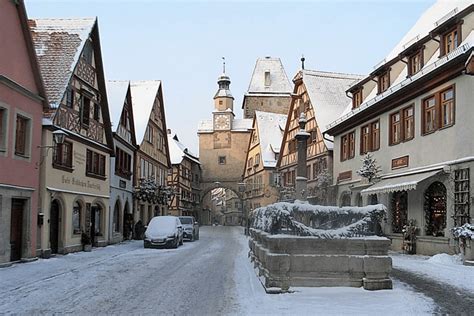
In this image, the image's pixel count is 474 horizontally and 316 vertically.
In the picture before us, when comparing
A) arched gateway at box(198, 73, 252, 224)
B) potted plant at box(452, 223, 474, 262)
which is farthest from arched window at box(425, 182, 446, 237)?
arched gateway at box(198, 73, 252, 224)

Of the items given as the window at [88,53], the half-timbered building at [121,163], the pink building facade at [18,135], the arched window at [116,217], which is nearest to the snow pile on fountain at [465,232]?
the pink building facade at [18,135]

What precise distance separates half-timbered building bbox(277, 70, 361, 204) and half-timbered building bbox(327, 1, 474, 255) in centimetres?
691

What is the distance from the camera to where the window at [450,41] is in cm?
2142

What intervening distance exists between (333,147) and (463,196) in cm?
1797

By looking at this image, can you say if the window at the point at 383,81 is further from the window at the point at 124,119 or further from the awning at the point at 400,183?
the window at the point at 124,119

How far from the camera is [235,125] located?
293ft

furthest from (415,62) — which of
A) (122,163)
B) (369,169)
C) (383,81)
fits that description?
(122,163)

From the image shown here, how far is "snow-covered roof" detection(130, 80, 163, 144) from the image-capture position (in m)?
40.5

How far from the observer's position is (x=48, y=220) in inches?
872

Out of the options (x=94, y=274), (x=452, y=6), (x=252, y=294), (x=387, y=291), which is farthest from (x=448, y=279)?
(x=452, y=6)

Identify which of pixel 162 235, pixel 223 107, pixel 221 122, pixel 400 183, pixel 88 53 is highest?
pixel 223 107

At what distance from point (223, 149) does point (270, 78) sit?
14.1 metres

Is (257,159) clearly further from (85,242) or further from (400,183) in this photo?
(400,183)

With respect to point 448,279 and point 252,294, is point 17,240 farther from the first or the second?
point 448,279
